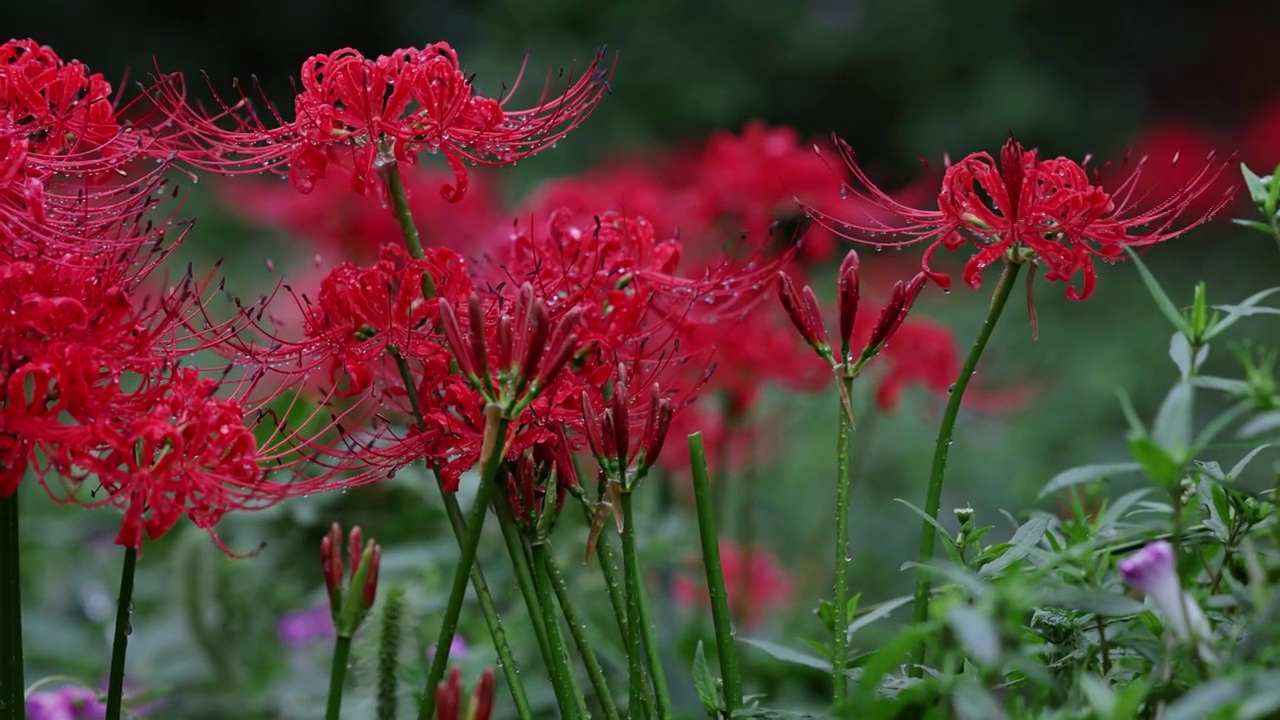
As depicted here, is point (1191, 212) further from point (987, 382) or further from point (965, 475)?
point (965, 475)

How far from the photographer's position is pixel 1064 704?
892mm

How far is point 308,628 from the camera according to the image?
2090mm

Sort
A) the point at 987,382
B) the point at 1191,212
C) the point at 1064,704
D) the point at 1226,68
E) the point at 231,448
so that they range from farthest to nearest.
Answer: the point at 1226,68 < the point at 1191,212 < the point at 987,382 < the point at 231,448 < the point at 1064,704

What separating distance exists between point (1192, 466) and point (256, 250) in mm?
5617

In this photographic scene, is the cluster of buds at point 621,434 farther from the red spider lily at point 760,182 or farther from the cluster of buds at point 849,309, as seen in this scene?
the red spider lily at point 760,182

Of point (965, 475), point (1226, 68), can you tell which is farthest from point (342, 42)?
point (965, 475)

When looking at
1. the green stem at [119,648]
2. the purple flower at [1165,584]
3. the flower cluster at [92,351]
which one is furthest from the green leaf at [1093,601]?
the green stem at [119,648]

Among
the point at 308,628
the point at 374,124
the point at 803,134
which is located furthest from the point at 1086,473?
the point at 803,134

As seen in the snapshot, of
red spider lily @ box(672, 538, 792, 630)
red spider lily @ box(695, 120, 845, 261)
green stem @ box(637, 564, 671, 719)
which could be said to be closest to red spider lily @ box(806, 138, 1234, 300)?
green stem @ box(637, 564, 671, 719)

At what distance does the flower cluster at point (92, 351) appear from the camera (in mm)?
969

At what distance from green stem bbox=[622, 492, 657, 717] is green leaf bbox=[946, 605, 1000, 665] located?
1.08ft

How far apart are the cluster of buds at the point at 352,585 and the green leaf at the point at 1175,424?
55 cm

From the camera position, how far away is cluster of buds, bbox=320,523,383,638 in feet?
3.18

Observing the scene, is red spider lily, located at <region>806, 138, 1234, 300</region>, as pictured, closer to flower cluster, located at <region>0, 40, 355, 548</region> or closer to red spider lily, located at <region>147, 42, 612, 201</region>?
red spider lily, located at <region>147, 42, 612, 201</region>
